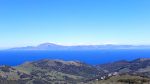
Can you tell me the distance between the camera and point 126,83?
400 feet

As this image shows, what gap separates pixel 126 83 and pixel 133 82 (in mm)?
4845

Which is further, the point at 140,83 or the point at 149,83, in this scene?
the point at 140,83

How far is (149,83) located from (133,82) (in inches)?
577

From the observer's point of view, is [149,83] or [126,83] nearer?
[149,83]

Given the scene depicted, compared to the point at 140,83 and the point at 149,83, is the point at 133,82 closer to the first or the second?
the point at 140,83

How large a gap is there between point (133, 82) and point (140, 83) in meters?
5.36

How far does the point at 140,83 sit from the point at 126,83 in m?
5.86

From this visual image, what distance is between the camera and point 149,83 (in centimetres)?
11088

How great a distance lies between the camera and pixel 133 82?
4924 inches

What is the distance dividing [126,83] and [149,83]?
43.0 ft

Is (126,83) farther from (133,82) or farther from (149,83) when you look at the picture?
(149,83)

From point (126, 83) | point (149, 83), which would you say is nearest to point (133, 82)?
point (126, 83)

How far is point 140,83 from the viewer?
120 m

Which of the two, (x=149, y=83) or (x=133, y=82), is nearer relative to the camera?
(x=149, y=83)
